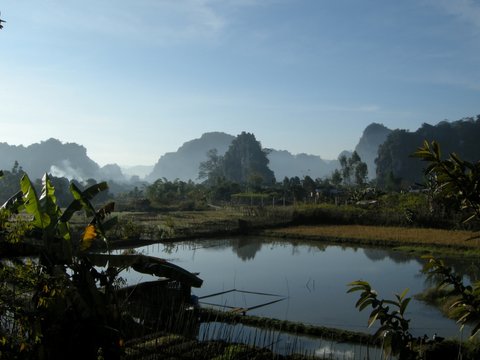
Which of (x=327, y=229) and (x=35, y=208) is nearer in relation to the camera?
(x=35, y=208)

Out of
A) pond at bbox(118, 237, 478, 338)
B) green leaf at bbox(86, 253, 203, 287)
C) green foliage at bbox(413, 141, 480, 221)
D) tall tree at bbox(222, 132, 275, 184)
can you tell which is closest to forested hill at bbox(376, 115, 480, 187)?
tall tree at bbox(222, 132, 275, 184)

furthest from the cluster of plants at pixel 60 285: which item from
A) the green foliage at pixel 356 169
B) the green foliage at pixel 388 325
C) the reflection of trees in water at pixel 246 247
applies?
the green foliage at pixel 356 169

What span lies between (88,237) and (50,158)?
155 metres

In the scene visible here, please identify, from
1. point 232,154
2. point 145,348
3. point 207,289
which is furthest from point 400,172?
point 145,348

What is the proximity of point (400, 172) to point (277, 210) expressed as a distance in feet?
199

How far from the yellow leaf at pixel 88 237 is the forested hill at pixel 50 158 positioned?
144167mm

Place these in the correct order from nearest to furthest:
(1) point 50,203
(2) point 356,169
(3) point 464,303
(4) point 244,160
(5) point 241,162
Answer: (3) point 464,303
(1) point 50,203
(2) point 356,169
(4) point 244,160
(5) point 241,162

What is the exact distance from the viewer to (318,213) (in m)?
26.4

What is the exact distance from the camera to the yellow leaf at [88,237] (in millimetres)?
4531

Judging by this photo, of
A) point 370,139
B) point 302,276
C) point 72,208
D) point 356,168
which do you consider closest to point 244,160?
point 356,168

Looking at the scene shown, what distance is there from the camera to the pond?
10.1 meters

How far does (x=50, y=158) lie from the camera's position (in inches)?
5891

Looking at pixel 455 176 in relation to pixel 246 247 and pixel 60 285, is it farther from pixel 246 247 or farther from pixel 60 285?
pixel 246 247

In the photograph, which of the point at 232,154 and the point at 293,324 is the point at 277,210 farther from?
the point at 232,154
